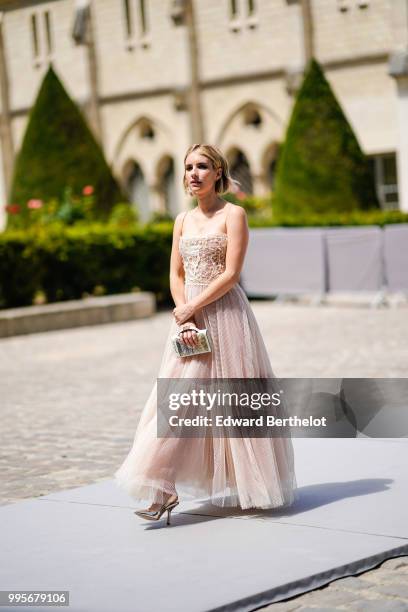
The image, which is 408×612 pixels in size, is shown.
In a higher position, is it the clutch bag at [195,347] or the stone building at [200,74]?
the stone building at [200,74]

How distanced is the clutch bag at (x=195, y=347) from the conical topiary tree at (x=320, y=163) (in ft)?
52.7

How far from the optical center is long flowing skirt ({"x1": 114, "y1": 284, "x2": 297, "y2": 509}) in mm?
5542

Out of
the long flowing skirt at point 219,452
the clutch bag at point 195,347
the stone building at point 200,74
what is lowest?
the long flowing skirt at point 219,452

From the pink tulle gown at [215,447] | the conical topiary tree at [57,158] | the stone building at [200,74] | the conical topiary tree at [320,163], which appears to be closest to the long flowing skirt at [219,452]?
the pink tulle gown at [215,447]

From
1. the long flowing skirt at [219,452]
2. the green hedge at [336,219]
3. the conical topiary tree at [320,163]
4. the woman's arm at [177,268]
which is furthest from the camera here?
the conical topiary tree at [320,163]

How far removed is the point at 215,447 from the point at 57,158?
18.1m

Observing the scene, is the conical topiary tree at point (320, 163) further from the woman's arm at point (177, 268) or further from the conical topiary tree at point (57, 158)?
the woman's arm at point (177, 268)

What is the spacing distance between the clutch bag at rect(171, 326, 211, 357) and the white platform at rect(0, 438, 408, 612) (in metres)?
0.76

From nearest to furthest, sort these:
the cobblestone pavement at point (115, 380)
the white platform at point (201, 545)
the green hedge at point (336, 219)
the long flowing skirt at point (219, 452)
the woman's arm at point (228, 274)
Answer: the white platform at point (201, 545), the cobblestone pavement at point (115, 380), the long flowing skirt at point (219, 452), the woman's arm at point (228, 274), the green hedge at point (336, 219)

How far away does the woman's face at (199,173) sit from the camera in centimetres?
572

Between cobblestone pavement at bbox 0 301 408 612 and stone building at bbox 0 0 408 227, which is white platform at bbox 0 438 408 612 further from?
stone building at bbox 0 0 408 227

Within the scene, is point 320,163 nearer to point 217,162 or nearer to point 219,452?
point 217,162

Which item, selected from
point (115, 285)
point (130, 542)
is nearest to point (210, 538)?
point (130, 542)

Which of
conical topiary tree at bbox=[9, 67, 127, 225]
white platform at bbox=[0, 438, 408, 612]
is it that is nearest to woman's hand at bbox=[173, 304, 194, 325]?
white platform at bbox=[0, 438, 408, 612]
